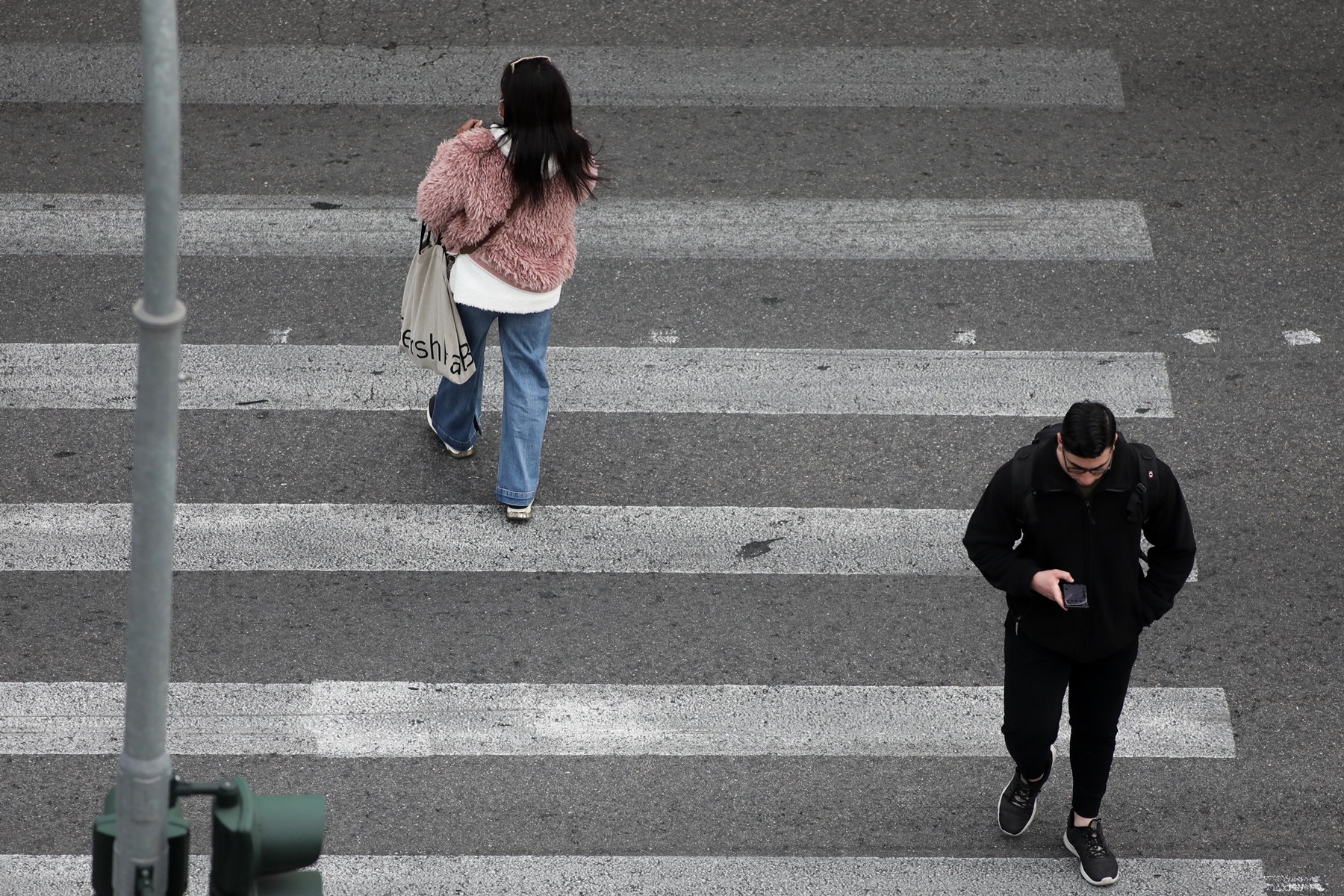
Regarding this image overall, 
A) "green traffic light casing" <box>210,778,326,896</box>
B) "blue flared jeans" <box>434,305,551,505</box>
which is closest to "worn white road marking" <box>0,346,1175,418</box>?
"blue flared jeans" <box>434,305,551,505</box>

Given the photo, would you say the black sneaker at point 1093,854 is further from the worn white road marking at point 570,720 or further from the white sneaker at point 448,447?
the white sneaker at point 448,447

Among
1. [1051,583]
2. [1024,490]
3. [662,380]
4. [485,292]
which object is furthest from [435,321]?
[1051,583]

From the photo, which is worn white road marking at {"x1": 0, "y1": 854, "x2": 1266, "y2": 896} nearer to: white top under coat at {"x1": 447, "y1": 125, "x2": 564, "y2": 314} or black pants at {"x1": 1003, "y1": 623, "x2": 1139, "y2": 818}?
black pants at {"x1": 1003, "y1": 623, "x2": 1139, "y2": 818}

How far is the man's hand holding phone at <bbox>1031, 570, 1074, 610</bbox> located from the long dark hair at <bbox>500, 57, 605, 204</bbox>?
7.71 feet

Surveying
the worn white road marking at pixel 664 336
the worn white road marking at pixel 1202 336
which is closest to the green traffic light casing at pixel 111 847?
the worn white road marking at pixel 664 336

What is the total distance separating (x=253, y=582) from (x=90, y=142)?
3.63m

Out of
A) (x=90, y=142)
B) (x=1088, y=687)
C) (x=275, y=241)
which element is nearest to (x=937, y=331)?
(x=1088, y=687)

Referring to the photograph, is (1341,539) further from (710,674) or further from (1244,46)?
(1244,46)

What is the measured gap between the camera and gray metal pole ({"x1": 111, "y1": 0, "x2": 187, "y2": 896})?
2947mm

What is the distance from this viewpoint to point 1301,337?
761 cm

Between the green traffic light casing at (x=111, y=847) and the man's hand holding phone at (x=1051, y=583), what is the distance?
8.55 ft

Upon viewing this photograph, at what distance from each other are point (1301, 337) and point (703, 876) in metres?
4.17

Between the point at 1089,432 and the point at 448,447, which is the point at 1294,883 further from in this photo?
the point at 448,447

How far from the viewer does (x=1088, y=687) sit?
5.16 meters
